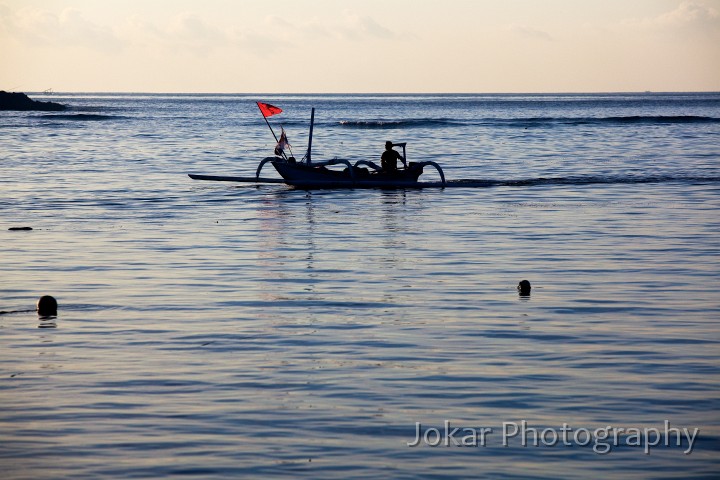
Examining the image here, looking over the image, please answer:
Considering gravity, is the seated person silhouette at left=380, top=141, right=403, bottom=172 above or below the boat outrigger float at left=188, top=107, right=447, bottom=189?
above

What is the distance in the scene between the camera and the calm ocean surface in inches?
394

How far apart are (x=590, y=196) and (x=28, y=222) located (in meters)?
17.9

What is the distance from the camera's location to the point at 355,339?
14523 mm

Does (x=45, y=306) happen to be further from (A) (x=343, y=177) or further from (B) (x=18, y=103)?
(B) (x=18, y=103)

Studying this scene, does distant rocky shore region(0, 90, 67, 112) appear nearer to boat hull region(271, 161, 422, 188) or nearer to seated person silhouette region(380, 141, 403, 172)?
boat hull region(271, 161, 422, 188)

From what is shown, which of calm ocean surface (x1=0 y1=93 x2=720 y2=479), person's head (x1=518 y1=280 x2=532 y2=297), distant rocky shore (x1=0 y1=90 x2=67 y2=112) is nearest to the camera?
A: calm ocean surface (x1=0 y1=93 x2=720 y2=479)

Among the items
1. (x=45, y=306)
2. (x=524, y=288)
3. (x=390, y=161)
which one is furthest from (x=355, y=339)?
(x=390, y=161)

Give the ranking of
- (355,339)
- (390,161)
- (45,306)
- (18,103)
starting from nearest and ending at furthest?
(355,339) → (45,306) → (390,161) → (18,103)

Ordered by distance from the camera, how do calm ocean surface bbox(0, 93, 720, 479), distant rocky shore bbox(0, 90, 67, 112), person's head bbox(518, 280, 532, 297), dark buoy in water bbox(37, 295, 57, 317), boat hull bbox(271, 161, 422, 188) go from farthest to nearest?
distant rocky shore bbox(0, 90, 67, 112) < boat hull bbox(271, 161, 422, 188) < person's head bbox(518, 280, 532, 297) < dark buoy in water bbox(37, 295, 57, 317) < calm ocean surface bbox(0, 93, 720, 479)

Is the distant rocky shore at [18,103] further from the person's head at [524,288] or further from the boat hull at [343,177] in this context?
the person's head at [524,288]

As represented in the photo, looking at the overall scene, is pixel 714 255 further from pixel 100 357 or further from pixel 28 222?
pixel 28 222

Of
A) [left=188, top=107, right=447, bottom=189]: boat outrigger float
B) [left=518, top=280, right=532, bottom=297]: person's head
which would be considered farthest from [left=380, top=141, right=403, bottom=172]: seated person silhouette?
[left=518, top=280, right=532, bottom=297]: person's head

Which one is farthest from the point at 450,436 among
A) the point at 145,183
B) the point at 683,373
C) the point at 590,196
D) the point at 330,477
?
the point at 145,183

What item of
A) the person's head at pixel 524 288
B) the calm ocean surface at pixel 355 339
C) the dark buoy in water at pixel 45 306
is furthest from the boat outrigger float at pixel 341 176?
the dark buoy in water at pixel 45 306
